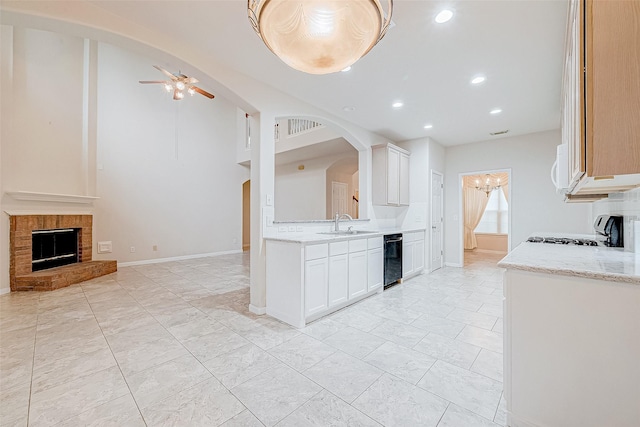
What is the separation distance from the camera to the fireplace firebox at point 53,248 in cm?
412

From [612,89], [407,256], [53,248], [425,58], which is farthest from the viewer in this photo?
[407,256]

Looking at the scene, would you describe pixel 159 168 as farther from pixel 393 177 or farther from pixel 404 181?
pixel 404 181

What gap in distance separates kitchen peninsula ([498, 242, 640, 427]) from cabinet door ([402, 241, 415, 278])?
2978 mm

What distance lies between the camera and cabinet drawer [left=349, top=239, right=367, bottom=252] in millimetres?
3219

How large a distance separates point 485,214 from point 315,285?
24.8 ft

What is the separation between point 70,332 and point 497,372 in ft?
12.3

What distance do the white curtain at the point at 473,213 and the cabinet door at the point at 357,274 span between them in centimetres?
599

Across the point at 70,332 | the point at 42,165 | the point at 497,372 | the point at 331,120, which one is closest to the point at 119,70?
the point at 42,165

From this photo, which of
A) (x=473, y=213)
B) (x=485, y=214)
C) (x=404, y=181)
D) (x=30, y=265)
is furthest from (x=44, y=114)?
(x=485, y=214)

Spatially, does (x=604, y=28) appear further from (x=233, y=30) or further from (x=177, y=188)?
(x=177, y=188)

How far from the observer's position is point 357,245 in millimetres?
3311

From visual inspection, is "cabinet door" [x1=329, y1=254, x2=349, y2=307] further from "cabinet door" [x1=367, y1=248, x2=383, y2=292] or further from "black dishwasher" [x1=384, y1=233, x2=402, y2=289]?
"black dishwasher" [x1=384, y1=233, x2=402, y2=289]

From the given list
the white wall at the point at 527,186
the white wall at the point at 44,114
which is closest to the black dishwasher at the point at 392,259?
the white wall at the point at 527,186

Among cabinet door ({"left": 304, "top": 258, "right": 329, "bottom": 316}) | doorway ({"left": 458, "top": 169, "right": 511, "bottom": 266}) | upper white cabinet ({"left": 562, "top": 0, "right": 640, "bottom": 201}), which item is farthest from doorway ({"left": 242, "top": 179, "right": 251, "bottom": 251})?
upper white cabinet ({"left": 562, "top": 0, "right": 640, "bottom": 201})
